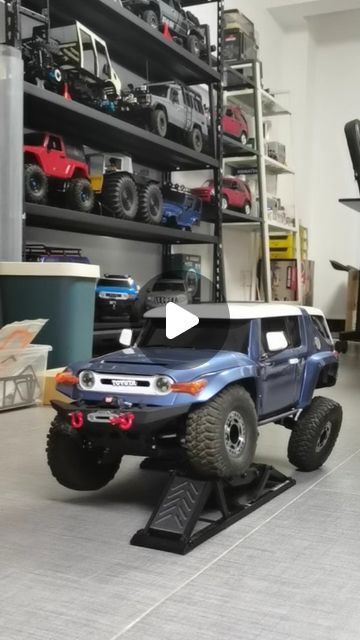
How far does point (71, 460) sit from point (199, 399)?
1.14 ft

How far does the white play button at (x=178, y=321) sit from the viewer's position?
4.97ft

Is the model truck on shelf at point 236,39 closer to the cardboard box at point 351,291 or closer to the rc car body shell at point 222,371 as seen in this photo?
the cardboard box at point 351,291

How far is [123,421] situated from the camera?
4.02 ft

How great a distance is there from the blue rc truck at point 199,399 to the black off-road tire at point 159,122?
2464mm

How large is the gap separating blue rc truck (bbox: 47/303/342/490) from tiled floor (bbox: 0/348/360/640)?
11 cm

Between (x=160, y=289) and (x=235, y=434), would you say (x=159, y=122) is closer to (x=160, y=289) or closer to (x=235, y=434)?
(x=160, y=289)

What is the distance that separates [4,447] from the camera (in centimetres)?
191

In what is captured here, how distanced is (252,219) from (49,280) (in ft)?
9.96

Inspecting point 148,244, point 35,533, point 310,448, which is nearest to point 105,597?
point 35,533

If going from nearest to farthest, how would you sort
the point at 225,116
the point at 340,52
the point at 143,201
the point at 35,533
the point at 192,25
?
the point at 35,533
the point at 143,201
the point at 192,25
the point at 225,116
the point at 340,52

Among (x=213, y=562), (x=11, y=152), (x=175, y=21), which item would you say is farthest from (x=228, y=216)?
(x=213, y=562)

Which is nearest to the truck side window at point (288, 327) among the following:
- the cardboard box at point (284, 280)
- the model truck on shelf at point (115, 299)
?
the model truck on shelf at point (115, 299)

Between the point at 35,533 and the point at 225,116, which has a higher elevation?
the point at 225,116

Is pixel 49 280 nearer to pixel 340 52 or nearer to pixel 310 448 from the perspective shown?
pixel 310 448
